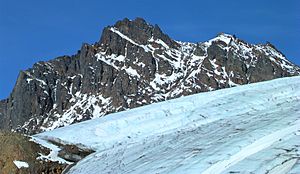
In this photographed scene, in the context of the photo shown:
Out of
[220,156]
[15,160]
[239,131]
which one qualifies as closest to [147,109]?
[15,160]

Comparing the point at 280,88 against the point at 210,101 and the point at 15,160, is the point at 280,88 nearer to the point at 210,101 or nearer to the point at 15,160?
the point at 210,101

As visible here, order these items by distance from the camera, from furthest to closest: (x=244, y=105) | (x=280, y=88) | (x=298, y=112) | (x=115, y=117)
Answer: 1. (x=115, y=117)
2. (x=280, y=88)
3. (x=244, y=105)
4. (x=298, y=112)

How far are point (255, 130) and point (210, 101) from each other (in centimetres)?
767

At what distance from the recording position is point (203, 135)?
1304 centimetres

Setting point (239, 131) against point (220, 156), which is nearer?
point (220, 156)

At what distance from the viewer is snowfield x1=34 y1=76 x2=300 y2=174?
960 cm

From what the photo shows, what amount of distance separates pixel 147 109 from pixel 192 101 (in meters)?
1.56

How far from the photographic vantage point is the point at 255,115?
13930 millimetres

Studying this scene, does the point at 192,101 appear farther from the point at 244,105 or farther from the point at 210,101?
the point at 244,105

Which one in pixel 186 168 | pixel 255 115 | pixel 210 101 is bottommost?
pixel 186 168

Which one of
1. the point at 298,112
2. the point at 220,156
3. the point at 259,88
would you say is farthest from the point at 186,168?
the point at 259,88

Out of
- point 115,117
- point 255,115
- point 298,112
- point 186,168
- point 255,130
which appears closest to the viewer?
point 186,168

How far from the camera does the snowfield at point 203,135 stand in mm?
9602

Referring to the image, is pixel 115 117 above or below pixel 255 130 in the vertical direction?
above
